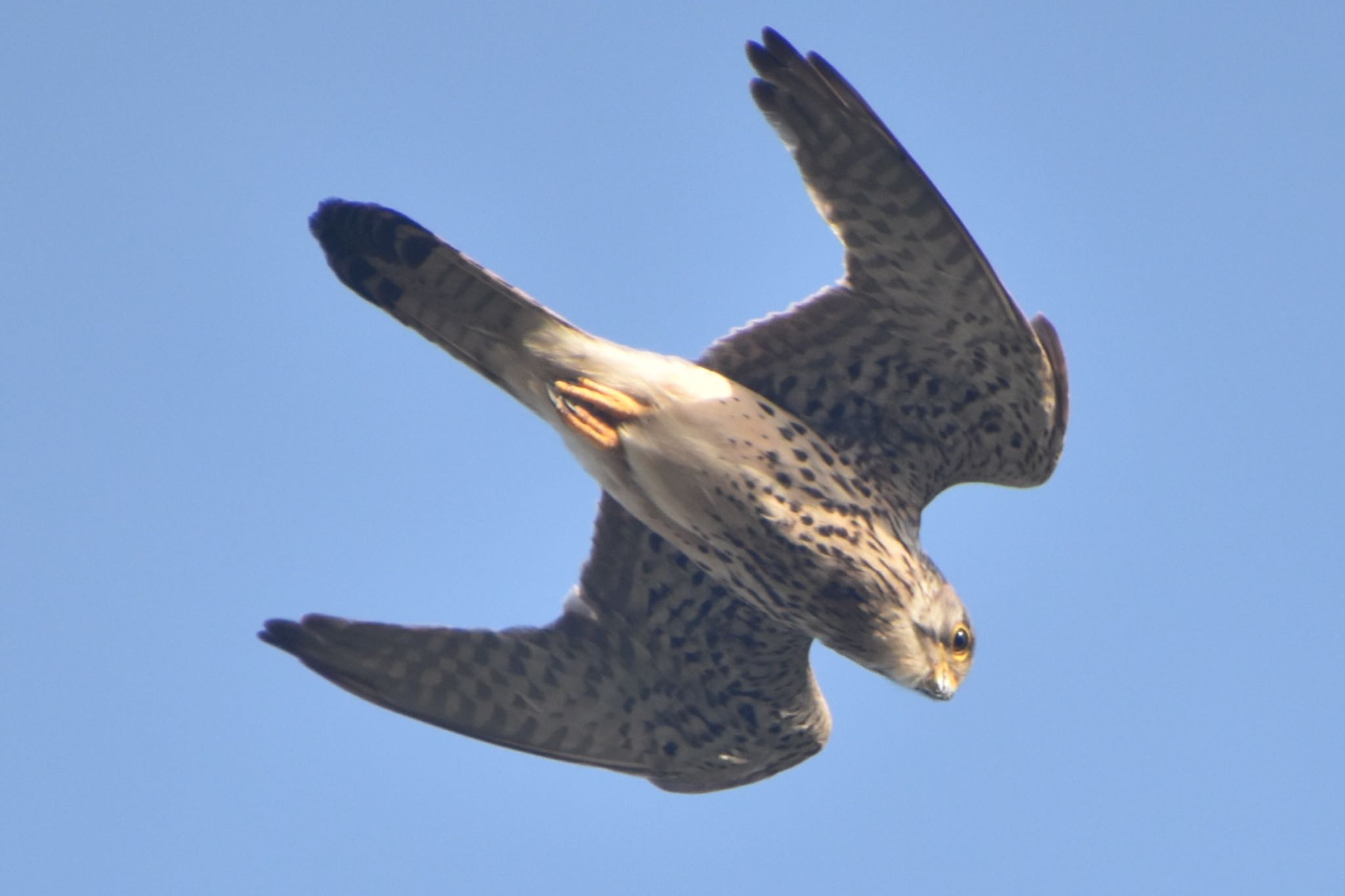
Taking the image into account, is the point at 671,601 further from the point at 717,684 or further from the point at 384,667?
the point at 384,667

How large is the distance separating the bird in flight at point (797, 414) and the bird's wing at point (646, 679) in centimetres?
3

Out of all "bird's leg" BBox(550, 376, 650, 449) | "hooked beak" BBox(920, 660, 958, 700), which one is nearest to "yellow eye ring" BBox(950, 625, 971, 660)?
"hooked beak" BBox(920, 660, 958, 700)

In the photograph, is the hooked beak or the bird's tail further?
the hooked beak

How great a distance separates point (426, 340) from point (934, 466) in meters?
2.35

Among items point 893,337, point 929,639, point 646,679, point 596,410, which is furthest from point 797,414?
point 646,679

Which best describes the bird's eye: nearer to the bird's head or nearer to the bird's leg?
the bird's head

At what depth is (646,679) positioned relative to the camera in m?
8.33

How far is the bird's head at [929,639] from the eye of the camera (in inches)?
291

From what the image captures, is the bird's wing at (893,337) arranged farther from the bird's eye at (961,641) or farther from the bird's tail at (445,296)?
the bird's tail at (445,296)

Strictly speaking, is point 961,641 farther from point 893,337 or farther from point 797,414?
point 893,337

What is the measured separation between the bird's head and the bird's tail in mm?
1798

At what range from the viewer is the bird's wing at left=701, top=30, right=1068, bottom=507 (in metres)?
6.74

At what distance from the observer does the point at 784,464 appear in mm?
7367

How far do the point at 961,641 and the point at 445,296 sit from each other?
277 cm
